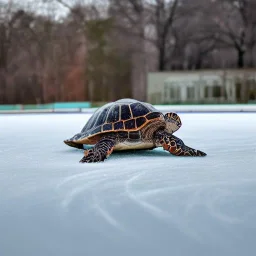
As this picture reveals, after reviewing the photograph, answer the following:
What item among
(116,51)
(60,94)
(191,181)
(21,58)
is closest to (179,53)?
(116,51)

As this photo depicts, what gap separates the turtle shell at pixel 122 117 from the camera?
379 cm

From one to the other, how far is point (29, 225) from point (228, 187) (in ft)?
3.81

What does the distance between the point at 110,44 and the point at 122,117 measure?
2958cm

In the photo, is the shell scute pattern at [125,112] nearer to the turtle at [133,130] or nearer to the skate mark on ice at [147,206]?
the turtle at [133,130]

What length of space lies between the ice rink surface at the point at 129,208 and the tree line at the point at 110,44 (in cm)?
2930

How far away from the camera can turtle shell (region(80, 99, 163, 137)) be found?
3.79 m

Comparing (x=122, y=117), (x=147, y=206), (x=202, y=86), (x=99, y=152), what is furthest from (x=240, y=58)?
(x=147, y=206)

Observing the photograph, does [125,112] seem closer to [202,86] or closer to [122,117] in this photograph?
[122,117]

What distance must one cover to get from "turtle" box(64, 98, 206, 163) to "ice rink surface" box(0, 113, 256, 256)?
0.33 m

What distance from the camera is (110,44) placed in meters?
32.8

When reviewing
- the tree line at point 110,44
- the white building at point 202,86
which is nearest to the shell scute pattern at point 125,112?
the white building at point 202,86

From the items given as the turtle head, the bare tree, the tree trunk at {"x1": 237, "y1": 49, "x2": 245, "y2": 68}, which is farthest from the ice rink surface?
the bare tree

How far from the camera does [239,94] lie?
2722cm

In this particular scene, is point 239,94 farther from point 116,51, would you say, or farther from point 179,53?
point 116,51
